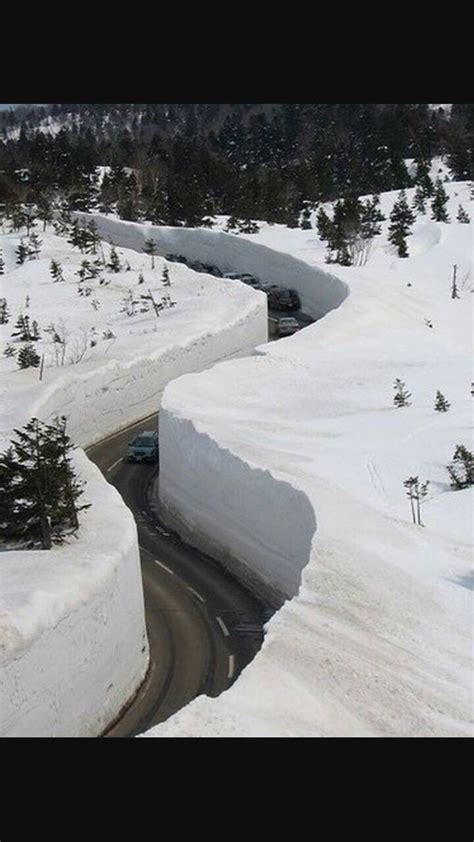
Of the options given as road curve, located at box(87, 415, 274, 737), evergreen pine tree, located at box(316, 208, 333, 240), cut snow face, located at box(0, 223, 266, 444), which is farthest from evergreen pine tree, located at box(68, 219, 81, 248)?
road curve, located at box(87, 415, 274, 737)

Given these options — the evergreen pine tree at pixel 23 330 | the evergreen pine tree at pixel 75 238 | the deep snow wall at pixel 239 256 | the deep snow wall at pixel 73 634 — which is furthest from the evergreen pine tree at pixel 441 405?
the evergreen pine tree at pixel 75 238

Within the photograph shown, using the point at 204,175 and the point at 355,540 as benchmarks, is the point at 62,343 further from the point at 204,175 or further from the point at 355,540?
the point at 204,175

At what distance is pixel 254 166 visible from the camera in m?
111

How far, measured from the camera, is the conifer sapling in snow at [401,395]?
27.9 m

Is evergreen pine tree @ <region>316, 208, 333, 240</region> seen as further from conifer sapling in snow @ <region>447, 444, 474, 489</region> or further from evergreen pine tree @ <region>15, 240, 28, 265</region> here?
conifer sapling in snow @ <region>447, 444, 474, 489</region>

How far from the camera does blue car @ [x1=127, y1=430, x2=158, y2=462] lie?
3209 cm

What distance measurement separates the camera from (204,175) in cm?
8612

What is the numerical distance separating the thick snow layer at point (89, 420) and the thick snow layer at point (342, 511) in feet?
11.4

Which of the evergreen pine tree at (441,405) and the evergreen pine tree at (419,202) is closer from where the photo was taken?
the evergreen pine tree at (441,405)

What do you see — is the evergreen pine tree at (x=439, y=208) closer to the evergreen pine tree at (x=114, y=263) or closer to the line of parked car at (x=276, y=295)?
the line of parked car at (x=276, y=295)

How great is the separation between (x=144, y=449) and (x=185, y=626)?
1209cm

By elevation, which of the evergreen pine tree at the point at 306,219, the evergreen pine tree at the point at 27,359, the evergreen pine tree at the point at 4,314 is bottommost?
the evergreen pine tree at the point at 4,314

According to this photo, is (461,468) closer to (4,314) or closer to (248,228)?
(4,314)

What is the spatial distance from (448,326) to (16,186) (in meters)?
53.4
